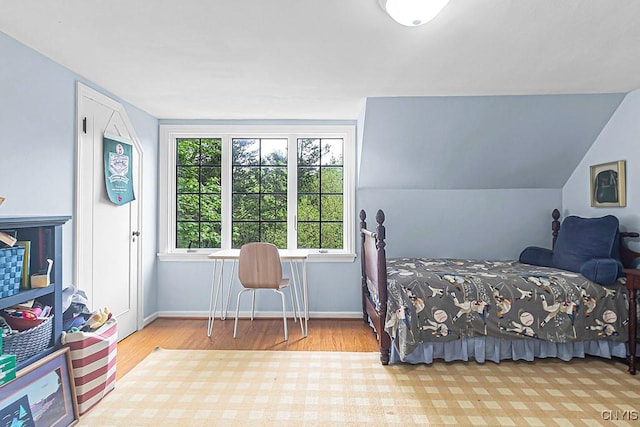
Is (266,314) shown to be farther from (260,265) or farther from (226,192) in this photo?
(226,192)

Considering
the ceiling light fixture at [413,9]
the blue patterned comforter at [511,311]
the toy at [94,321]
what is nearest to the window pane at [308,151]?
the blue patterned comforter at [511,311]

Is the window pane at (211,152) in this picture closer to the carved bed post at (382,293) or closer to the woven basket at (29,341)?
the carved bed post at (382,293)

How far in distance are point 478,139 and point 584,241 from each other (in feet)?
4.04

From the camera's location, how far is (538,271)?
9.71 feet

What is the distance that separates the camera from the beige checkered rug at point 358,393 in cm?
198

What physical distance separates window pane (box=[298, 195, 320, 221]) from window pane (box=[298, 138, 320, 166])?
391mm

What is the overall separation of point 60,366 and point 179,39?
1.93 metres

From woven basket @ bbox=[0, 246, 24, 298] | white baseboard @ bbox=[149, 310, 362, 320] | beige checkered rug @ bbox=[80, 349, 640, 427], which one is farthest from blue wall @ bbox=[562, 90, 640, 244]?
→ woven basket @ bbox=[0, 246, 24, 298]

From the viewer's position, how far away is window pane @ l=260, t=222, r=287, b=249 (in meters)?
3.92

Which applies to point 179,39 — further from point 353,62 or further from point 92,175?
point 92,175

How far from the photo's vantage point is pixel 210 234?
3906 mm

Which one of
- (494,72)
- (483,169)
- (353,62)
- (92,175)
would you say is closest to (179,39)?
(353,62)

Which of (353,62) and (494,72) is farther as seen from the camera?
(494,72)

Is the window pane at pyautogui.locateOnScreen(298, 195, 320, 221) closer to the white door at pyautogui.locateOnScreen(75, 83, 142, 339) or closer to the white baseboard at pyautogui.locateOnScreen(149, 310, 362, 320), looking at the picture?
the white baseboard at pyautogui.locateOnScreen(149, 310, 362, 320)
